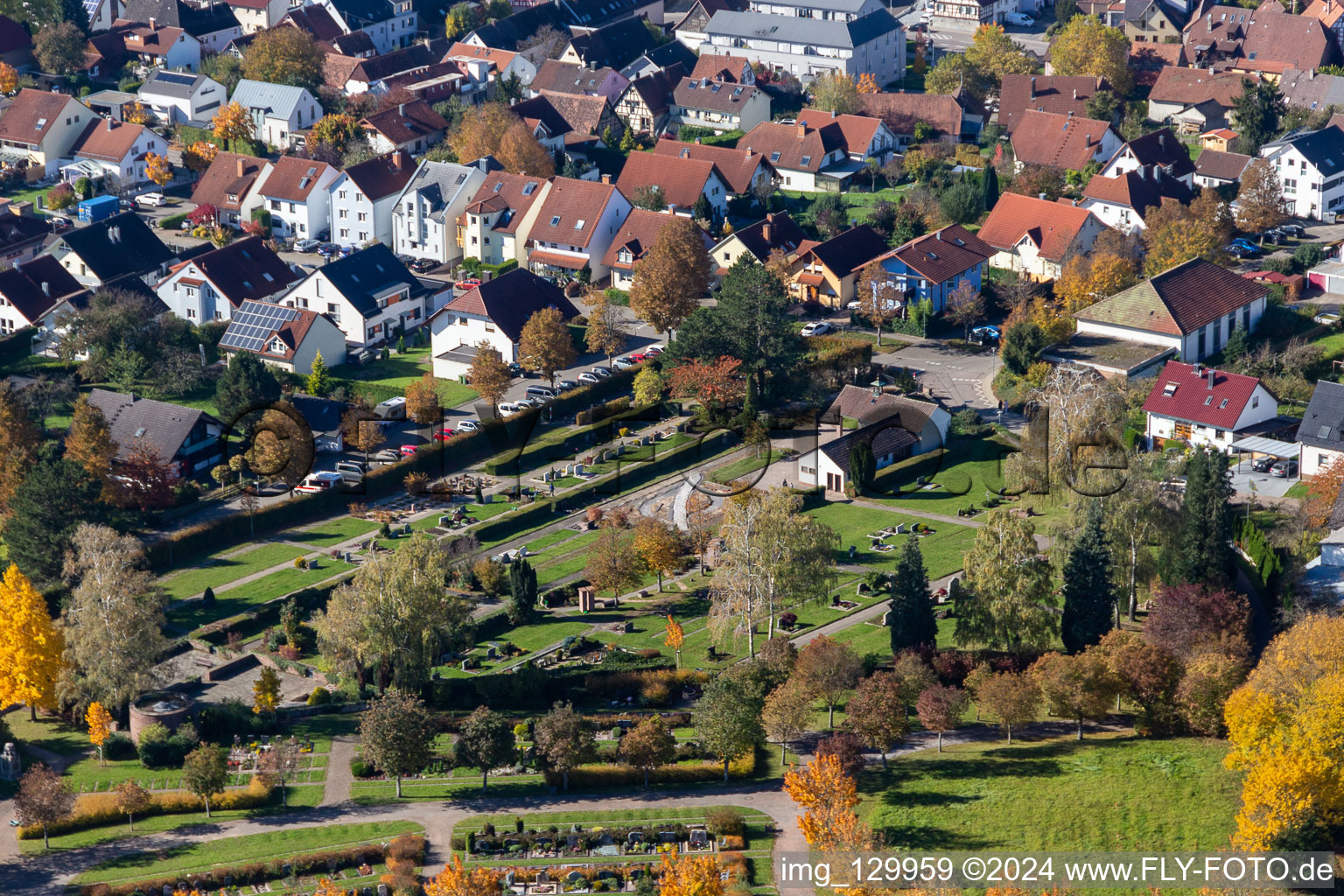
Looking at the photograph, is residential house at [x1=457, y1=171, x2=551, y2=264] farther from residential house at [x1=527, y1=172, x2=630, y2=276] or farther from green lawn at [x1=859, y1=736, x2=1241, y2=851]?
green lawn at [x1=859, y1=736, x2=1241, y2=851]

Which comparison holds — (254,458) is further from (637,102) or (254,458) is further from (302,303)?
(637,102)

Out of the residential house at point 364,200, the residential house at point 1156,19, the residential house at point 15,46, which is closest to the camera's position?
the residential house at point 364,200

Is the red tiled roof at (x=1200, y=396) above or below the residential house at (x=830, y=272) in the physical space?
below

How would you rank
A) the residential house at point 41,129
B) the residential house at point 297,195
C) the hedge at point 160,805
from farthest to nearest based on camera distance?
1. the residential house at point 41,129
2. the residential house at point 297,195
3. the hedge at point 160,805

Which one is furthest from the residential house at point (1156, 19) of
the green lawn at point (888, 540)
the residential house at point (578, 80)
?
the green lawn at point (888, 540)

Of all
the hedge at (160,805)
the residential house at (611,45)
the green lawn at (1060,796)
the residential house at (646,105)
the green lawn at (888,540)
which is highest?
the residential house at (611,45)

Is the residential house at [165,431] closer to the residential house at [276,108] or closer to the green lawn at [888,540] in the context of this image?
the green lawn at [888,540]

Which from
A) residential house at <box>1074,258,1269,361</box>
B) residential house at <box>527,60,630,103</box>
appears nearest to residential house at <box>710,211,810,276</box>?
residential house at <box>1074,258,1269,361</box>

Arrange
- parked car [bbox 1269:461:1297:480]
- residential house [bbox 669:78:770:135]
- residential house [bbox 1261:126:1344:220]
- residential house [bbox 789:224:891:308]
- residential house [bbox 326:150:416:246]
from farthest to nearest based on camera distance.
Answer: residential house [bbox 669:78:770:135]
residential house [bbox 326:150:416:246]
residential house [bbox 1261:126:1344:220]
residential house [bbox 789:224:891:308]
parked car [bbox 1269:461:1297:480]
